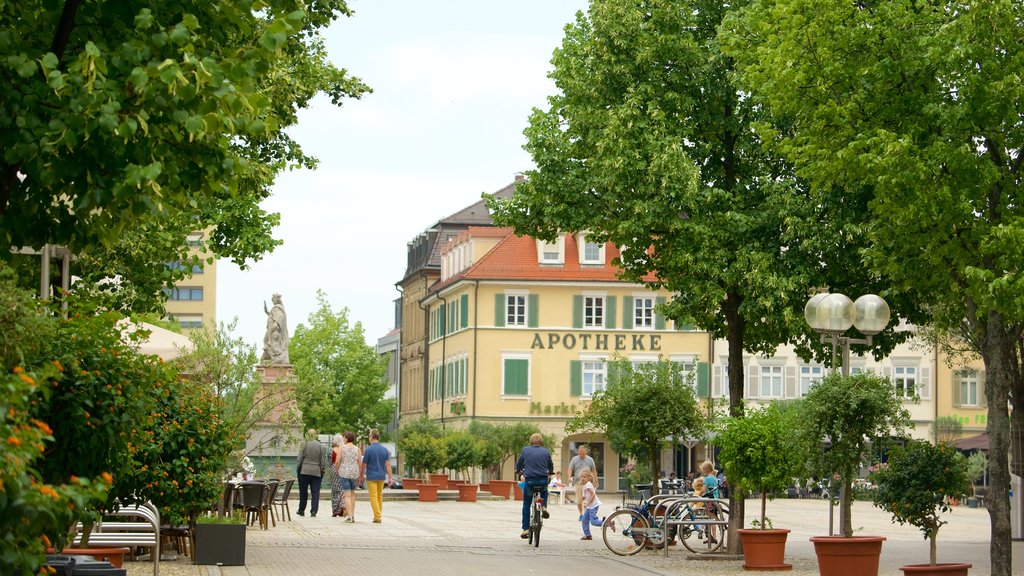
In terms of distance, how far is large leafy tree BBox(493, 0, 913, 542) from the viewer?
81.4 feet

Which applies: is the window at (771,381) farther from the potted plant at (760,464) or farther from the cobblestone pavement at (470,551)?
the potted plant at (760,464)

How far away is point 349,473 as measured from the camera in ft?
105

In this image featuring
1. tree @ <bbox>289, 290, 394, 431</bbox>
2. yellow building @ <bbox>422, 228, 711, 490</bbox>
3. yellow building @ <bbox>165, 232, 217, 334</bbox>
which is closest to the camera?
yellow building @ <bbox>422, 228, 711, 490</bbox>

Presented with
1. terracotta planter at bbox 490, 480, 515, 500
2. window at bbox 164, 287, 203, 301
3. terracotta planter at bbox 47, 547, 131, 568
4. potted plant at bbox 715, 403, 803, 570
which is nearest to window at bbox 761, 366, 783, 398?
Result: terracotta planter at bbox 490, 480, 515, 500

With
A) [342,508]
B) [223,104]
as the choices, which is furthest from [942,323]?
[223,104]

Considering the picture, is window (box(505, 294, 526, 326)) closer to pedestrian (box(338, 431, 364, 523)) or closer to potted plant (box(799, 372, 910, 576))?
pedestrian (box(338, 431, 364, 523))

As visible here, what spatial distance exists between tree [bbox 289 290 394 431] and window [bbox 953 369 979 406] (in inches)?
1525

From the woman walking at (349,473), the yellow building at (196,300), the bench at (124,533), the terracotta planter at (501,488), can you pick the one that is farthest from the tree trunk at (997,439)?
the yellow building at (196,300)

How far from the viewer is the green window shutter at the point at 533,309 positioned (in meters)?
71.7

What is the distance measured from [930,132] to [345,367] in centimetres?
8250

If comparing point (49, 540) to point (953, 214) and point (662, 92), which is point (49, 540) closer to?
point (953, 214)

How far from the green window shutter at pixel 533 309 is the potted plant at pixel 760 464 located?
50.1 meters

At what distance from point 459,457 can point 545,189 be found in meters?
29.5

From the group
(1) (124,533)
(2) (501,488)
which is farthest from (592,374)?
(1) (124,533)
